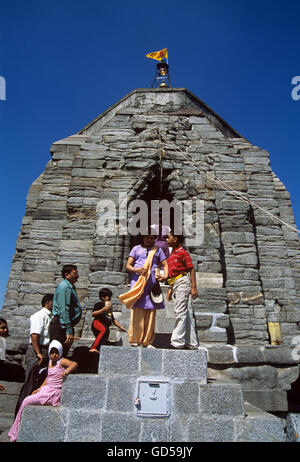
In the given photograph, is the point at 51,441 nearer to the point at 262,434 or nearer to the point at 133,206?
the point at 262,434

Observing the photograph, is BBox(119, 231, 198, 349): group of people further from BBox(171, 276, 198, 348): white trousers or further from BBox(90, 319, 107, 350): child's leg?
BBox(90, 319, 107, 350): child's leg

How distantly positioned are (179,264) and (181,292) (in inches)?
15.6

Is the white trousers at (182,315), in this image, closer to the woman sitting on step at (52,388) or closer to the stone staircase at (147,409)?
the stone staircase at (147,409)

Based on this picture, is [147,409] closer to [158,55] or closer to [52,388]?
[52,388]

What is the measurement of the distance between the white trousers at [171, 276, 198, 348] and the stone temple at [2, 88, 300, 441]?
4.55ft

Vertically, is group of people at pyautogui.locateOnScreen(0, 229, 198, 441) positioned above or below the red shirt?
below

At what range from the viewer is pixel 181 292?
4074 millimetres

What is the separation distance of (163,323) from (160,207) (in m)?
3.07

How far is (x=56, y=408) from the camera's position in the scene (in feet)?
10.8

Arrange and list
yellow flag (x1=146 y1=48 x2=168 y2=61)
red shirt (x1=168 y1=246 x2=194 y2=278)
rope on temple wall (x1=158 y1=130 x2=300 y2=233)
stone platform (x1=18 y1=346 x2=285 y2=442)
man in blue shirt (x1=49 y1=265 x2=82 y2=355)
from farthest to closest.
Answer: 1. yellow flag (x1=146 y1=48 x2=168 y2=61)
2. rope on temple wall (x1=158 y1=130 x2=300 y2=233)
3. red shirt (x1=168 y1=246 x2=194 y2=278)
4. man in blue shirt (x1=49 y1=265 x2=82 y2=355)
5. stone platform (x1=18 y1=346 x2=285 y2=442)

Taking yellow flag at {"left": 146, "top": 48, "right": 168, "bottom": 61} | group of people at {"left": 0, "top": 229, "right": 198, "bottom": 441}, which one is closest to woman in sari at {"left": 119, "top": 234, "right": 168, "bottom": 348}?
group of people at {"left": 0, "top": 229, "right": 198, "bottom": 441}

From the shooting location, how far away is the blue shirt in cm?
415

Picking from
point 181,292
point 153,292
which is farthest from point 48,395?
point 181,292

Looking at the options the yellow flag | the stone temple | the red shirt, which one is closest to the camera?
the red shirt
